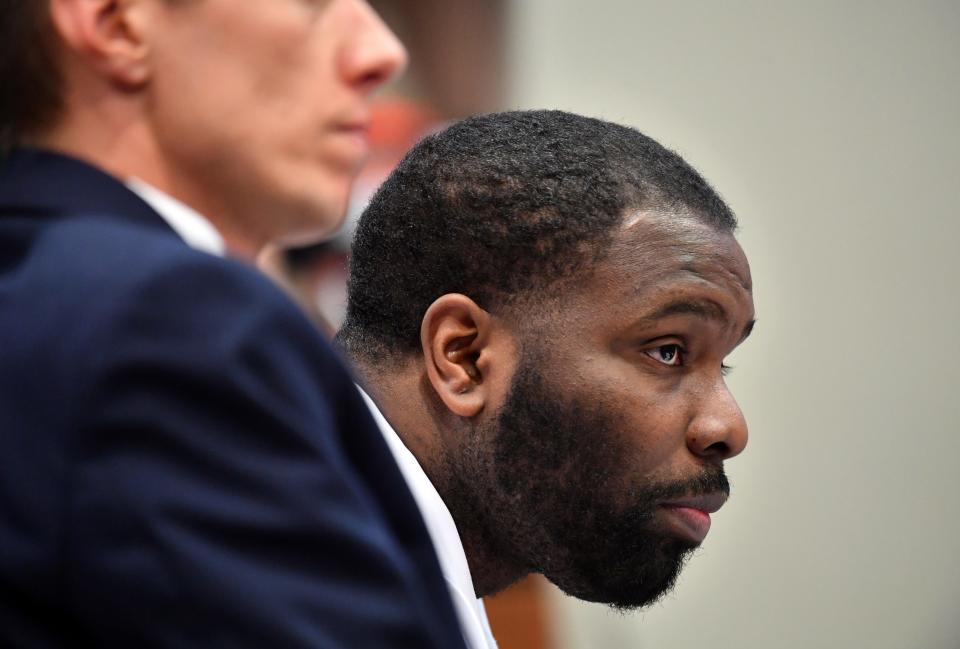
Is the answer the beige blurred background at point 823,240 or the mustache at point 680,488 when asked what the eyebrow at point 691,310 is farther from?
the beige blurred background at point 823,240

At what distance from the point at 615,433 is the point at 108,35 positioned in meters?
0.76

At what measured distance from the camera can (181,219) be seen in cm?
74

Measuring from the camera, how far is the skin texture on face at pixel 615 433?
52.1 inches

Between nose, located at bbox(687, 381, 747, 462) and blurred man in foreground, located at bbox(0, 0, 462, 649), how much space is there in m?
0.68

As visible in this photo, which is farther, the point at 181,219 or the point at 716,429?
the point at 716,429

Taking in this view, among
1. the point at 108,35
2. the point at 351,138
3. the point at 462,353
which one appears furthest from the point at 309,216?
the point at 462,353

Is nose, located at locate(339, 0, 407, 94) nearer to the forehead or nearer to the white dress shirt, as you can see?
the white dress shirt

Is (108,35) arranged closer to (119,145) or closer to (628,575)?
(119,145)

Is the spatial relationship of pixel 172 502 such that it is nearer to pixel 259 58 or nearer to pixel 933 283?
pixel 259 58

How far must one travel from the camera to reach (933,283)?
3.33m

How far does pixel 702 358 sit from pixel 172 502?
900 millimetres

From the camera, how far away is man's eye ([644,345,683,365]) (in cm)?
137

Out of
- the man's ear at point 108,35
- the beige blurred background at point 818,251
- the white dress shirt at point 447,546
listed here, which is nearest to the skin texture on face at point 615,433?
the white dress shirt at point 447,546

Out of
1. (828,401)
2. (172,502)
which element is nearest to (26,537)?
(172,502)
